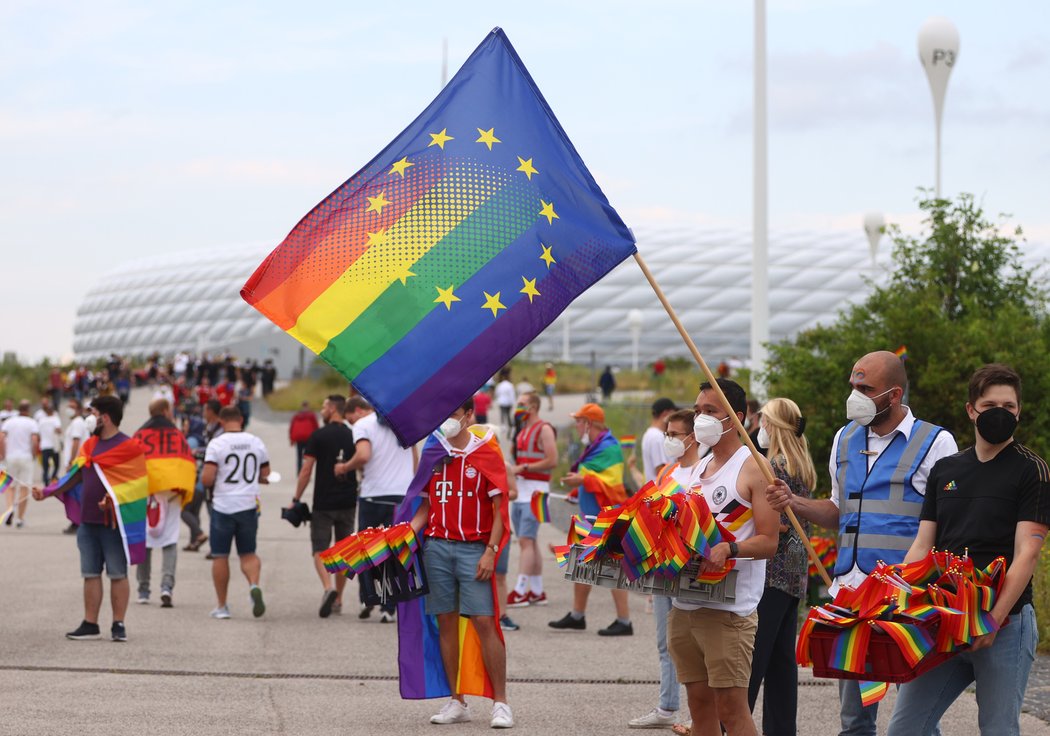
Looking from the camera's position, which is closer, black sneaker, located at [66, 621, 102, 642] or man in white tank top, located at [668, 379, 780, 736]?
man in white tank top, located at [668, 379, 780, 736]

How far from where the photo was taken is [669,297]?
92.1 m

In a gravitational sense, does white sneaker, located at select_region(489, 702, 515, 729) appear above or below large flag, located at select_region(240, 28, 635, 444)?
below

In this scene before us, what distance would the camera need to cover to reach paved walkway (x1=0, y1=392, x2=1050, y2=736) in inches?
319

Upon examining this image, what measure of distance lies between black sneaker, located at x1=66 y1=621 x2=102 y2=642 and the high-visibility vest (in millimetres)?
3876

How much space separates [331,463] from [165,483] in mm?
1486

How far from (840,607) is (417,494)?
3.68 meters

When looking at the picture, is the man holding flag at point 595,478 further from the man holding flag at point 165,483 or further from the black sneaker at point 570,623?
the man holding flag at point 165,483

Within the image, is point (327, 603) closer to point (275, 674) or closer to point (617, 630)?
point (617, 630)

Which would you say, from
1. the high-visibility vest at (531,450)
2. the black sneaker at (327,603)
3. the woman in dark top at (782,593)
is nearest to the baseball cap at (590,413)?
the high-visibility vest at (531,450)

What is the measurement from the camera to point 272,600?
13.7m

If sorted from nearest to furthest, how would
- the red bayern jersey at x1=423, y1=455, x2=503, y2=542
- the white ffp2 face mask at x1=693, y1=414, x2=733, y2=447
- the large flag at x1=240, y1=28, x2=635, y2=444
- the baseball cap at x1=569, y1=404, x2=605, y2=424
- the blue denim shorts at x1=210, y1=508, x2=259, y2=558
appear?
the white ffp2 face mask at x1=693, y1=414, x2=733, y2=447 < the large flag at x1=240, y1=28, x2=635, y2=444 < the red bayern jersey at x1=423, y1=455, x2=503, y2=542 < the baseball cap at x1=569, y1=404, x2=605, y2=424 < the blue denim shorts at x1=210, y1=508, x2=259, y2=558

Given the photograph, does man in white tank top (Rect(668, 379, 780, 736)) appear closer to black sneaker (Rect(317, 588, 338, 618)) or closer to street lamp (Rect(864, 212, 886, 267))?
black sneaker (Rect(317, 588, 338, 618))

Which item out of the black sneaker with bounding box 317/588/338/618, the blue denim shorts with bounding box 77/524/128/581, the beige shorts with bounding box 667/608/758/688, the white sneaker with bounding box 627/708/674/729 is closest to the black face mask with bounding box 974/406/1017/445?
the beige shorts with bounding box 667/608/758/688

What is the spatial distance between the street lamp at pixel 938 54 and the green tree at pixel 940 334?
13.4 feet
